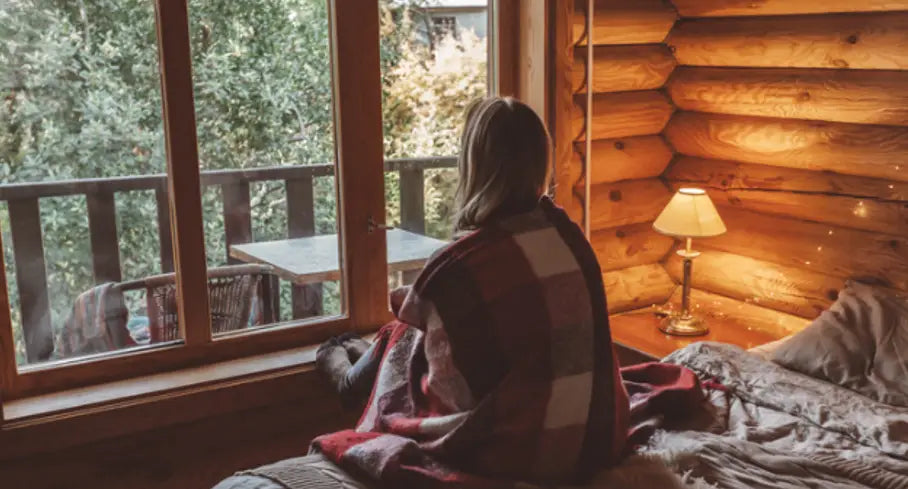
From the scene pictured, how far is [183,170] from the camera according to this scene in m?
2.53

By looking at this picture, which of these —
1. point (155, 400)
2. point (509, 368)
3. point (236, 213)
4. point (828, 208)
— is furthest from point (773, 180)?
point (155, 400)

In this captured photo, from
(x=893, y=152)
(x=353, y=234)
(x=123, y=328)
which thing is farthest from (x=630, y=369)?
(x=123, y=328)

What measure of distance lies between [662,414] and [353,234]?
4.00 feet

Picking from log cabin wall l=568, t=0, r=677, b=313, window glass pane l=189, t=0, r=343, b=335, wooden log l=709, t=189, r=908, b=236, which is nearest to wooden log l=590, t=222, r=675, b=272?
log cabin wall l=568, t=0, r=677, b=313

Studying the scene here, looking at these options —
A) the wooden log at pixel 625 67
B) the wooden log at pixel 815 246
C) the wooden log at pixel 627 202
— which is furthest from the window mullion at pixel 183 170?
the wooden log at pixel 815 246

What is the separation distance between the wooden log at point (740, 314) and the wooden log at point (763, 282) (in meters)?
0.02

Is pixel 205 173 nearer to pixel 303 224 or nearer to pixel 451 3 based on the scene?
pixel 303 224

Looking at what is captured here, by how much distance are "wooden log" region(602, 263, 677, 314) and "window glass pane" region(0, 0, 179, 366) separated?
5.82 feet

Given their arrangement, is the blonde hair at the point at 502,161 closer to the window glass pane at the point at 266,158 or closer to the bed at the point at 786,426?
the bed at the point at 786,426

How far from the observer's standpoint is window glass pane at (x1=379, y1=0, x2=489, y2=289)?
112 inches

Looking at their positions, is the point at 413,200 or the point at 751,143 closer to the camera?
the point at 413,200

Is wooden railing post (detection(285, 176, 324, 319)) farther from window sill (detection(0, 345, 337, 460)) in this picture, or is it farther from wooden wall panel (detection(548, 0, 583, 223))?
wooden wall panel (detection(548, 0, 583, 223))

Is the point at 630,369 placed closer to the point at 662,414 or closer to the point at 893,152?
the point at 662,414

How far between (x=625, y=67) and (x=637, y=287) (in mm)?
907
